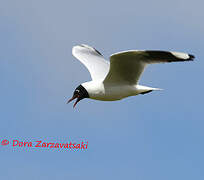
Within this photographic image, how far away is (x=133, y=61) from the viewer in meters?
9.61

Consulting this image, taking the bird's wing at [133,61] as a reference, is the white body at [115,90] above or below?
below

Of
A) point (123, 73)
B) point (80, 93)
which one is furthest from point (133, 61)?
point (80, 93)

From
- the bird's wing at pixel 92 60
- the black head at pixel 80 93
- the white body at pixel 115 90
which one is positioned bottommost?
the black head at pixel 80 93

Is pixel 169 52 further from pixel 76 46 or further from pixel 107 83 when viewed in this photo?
pixel 76 46

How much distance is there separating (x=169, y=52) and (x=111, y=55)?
93 cm

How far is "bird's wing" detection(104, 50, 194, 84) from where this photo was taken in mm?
9227

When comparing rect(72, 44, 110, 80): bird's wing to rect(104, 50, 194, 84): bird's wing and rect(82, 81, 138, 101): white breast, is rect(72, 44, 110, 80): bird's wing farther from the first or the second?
rect(104, 50, 194, 84): bird's wing

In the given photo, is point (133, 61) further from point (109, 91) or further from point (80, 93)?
point (80, 93)

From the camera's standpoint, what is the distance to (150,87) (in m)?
10.3

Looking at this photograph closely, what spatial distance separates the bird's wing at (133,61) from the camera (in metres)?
9.23

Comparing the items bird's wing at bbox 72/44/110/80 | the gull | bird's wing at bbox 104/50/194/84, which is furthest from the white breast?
bird's wing at bbox 72/44/110/80

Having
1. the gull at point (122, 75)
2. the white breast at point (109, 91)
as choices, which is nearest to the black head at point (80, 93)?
the gull at point (122, 75)

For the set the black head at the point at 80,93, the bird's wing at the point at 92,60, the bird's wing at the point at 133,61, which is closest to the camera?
the bird's wing at the point at 133,61

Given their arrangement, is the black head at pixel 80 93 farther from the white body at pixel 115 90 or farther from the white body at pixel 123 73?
the white body at pixel 115 90
